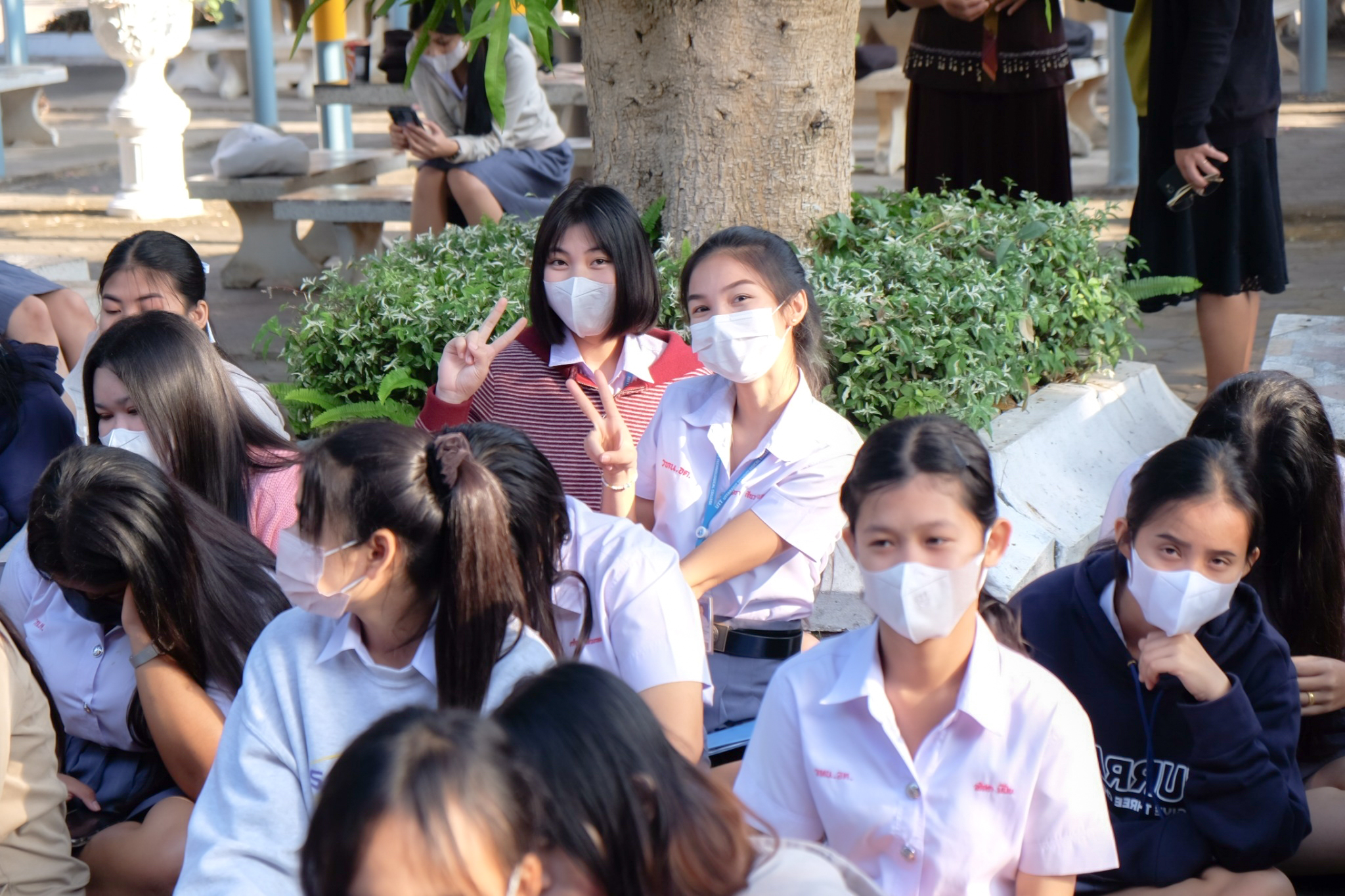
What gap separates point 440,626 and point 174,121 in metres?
8.36

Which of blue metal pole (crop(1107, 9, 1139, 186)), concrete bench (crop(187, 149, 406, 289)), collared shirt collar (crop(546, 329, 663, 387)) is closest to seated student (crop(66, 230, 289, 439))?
collared shirt collar (crop(546, 329, 663, 387))

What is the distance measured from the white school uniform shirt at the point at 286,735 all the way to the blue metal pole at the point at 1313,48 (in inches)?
483

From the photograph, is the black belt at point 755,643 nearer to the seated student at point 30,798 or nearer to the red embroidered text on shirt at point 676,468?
the red embroidered text on shirt at point 676,468

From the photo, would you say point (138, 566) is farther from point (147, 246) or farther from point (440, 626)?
point (147, 246)

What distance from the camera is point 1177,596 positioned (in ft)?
7.50

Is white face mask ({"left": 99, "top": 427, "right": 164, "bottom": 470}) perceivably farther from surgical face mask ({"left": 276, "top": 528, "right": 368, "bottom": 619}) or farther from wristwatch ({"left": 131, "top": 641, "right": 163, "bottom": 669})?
surgical face mask ({"left": 276, "top": 528, "right": 368, "bottom": 619})

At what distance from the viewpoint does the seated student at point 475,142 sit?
20.7 feet

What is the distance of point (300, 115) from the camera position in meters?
15.7

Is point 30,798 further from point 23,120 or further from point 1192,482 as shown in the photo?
point 23,120

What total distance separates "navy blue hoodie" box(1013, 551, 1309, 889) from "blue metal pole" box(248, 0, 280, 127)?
29.9 feet

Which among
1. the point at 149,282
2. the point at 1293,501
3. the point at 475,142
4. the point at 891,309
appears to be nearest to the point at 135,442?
the point at 149,282

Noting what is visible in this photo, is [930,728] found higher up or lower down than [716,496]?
lower down

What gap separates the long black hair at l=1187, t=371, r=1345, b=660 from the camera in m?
2.62

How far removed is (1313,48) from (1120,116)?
4557 mm
